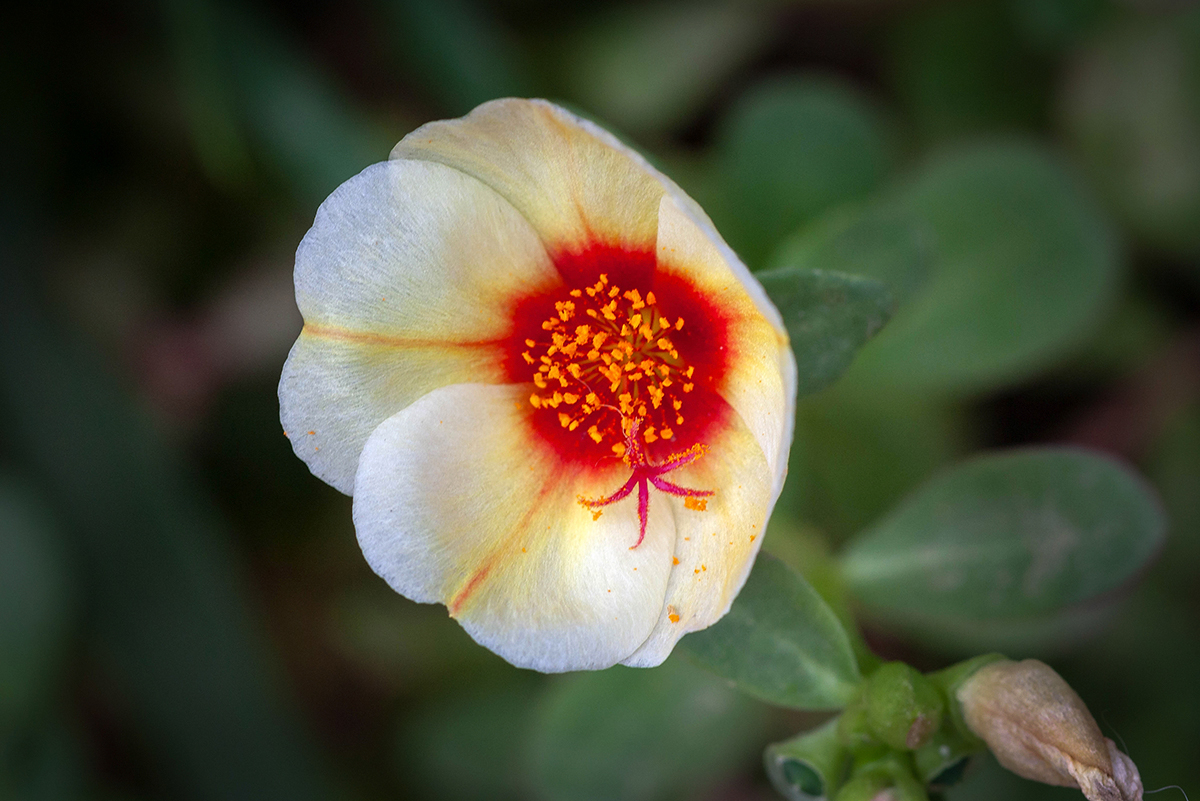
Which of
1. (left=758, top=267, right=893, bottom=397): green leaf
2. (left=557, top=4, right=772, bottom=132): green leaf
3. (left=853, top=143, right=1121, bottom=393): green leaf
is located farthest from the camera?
(left=557, top=4, right=772, bottom=132): green leaf

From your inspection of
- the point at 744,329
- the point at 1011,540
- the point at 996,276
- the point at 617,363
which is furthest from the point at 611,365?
the point at 996,276

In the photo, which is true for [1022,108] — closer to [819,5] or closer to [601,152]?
[819,5]

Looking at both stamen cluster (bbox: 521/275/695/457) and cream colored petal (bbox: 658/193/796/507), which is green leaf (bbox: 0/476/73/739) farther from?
cream colored petal (bbox: 658/193/796/507)

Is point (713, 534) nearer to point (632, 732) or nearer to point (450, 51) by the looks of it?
point (632, 732)

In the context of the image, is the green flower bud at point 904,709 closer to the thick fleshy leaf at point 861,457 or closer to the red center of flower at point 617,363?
the red center of flower at point 617,363

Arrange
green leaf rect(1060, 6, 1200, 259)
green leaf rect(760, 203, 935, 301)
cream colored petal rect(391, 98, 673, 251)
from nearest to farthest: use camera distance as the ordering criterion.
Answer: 1. cream colored petal rect(391, 98, 673, 251)
2. green leaf rect(760, 203, 935, 301)
3. green leaf rect(1060, 6, 1200, 259)

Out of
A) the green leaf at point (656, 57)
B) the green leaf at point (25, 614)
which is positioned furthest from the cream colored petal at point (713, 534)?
the green leaf at point (25, 614)

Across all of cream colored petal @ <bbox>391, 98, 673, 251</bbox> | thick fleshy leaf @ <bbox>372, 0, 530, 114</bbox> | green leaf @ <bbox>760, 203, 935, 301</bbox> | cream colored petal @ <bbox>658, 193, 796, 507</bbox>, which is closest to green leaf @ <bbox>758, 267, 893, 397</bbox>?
cream colored petal @ <bbox>658, 193, 796, 507</bbox>
